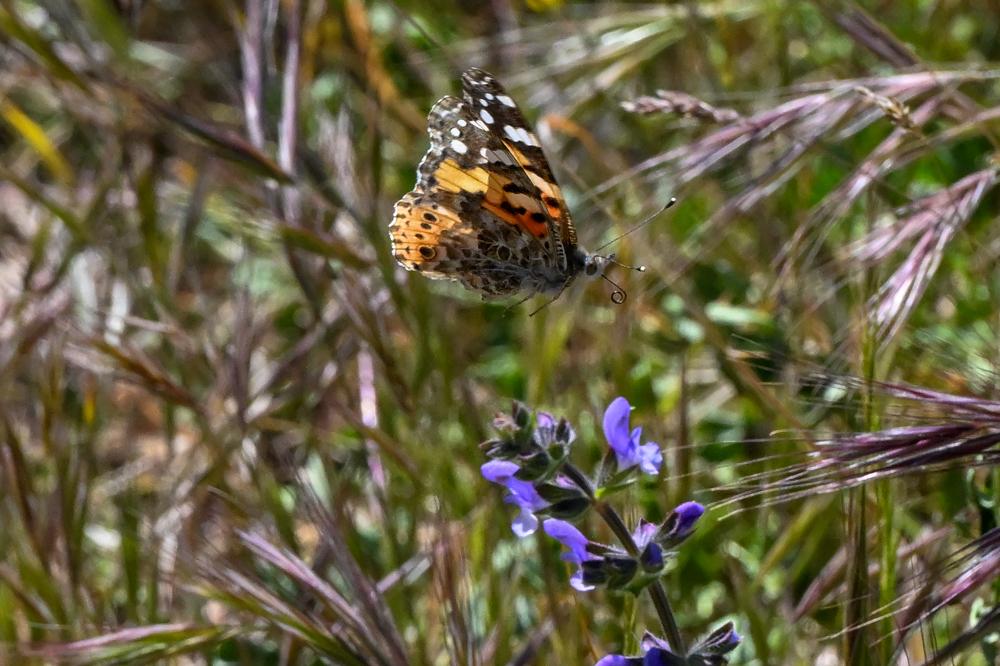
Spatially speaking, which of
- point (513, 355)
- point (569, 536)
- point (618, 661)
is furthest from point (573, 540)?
point (513, 355)

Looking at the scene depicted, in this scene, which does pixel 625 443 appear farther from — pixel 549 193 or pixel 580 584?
pixel 549 193

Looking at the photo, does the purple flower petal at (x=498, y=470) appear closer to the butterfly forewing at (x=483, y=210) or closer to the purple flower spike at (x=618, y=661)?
the purple flower spike at (x=618, y=661)

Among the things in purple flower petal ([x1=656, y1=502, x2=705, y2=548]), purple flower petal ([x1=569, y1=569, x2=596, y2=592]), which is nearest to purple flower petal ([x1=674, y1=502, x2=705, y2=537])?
purple flower petal ([x1=656, y1=502, x2=705, y2=548])

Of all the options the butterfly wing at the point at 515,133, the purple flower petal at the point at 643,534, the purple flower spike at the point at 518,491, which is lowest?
the purple flower petal at the point at 643,534

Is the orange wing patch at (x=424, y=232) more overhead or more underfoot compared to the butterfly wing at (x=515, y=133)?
more underfoot

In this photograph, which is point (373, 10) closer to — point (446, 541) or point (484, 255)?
point (484, 255)

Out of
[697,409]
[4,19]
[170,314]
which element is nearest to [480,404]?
[697,409]

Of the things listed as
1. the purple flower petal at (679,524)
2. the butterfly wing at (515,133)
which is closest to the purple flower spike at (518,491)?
the purple flower petal at (679,524)
